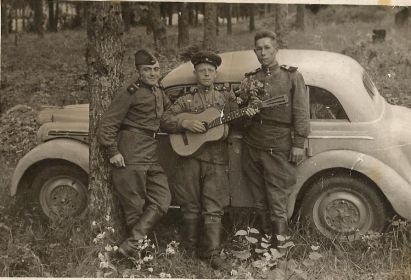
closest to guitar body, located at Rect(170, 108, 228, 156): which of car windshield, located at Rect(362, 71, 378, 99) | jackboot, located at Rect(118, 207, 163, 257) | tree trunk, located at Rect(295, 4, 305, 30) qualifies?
jackboot, located at Rect(118, 207, 163, 257)

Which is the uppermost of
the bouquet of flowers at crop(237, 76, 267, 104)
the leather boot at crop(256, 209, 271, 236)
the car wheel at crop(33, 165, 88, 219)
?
the bouquet of flowers at crop(237, 76, 267, 104)

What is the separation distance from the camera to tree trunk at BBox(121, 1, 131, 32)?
4.31 metres

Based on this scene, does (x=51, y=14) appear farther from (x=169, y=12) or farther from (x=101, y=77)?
(x=169, y=12)

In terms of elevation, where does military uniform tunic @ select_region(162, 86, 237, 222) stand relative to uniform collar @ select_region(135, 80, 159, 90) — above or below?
below

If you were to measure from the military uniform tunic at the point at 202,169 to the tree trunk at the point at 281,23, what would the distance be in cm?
54

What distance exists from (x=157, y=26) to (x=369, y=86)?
1.55 metres

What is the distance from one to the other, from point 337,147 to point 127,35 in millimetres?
1614

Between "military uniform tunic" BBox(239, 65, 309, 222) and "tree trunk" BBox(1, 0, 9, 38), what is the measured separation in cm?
177

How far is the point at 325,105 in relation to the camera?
4.21m

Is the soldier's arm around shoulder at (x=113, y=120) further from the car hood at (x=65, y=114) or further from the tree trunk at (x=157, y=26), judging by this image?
the tree trunk at (x=157, y=26)

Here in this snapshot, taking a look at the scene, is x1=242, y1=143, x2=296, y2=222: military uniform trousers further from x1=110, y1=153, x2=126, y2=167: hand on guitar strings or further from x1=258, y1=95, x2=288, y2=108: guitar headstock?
x1=110, y1=153, x2=126, y2=167: hand on guitar strings

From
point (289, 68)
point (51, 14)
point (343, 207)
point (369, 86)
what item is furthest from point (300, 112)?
point (51, 14)

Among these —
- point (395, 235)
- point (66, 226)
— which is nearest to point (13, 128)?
point (66, 226)

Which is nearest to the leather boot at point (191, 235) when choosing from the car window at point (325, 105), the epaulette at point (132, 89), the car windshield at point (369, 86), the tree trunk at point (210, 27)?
the epaulette at point (132, 89)
